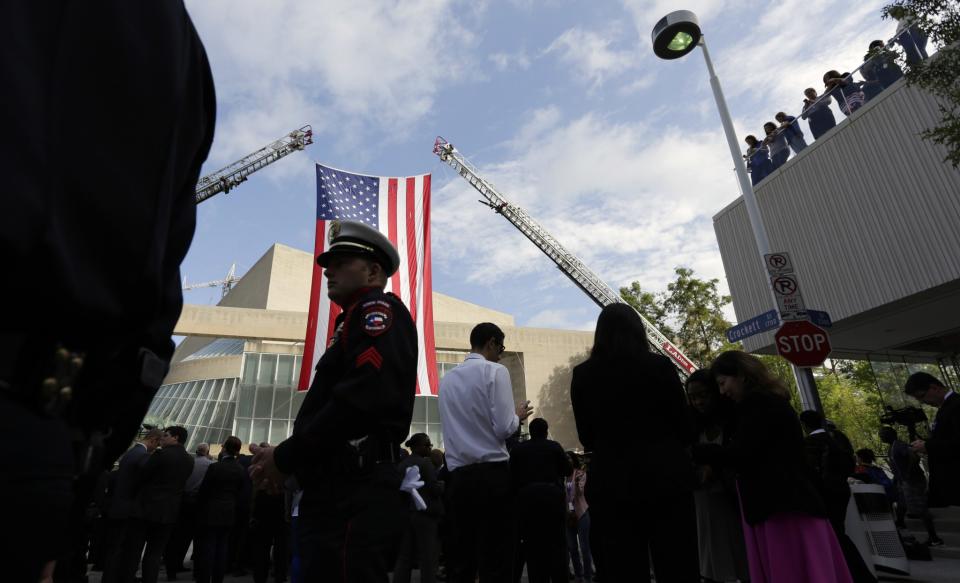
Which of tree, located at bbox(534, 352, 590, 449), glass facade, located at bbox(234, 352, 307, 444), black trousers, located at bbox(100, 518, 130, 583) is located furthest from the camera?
tree, located at bbox(534, 352, 590, 449)

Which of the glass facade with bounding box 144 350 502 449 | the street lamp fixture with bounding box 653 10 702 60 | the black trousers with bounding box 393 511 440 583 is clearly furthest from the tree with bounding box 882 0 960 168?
the glass facade with bounding box 144 350 502 449

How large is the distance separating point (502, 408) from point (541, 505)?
1174 mm

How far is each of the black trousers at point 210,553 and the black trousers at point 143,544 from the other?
1.79 feet

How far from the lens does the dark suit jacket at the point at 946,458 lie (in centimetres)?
464

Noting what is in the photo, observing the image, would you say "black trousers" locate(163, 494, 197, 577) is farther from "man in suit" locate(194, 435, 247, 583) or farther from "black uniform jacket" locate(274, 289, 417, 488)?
"black uniform jacket" locate(274, 289, 417, 488)

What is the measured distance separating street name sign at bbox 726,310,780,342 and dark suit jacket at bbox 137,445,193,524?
23.5ft

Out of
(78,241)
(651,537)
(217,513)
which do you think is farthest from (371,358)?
(217,513)

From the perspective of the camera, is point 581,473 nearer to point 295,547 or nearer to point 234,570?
point 234,570

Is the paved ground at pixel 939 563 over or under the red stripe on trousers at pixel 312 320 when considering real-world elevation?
under

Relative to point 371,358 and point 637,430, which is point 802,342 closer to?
point 637,430

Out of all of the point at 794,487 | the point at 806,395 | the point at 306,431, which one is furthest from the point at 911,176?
the point at 306,431

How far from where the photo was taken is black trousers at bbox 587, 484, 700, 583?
2.81 m

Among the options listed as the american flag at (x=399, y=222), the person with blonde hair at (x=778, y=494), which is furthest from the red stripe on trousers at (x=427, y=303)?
the person with blonde hair at (x=778, y=494)

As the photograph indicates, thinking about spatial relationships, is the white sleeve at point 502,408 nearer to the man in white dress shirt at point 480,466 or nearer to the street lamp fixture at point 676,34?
the man in white dress shirt at point 480,466
